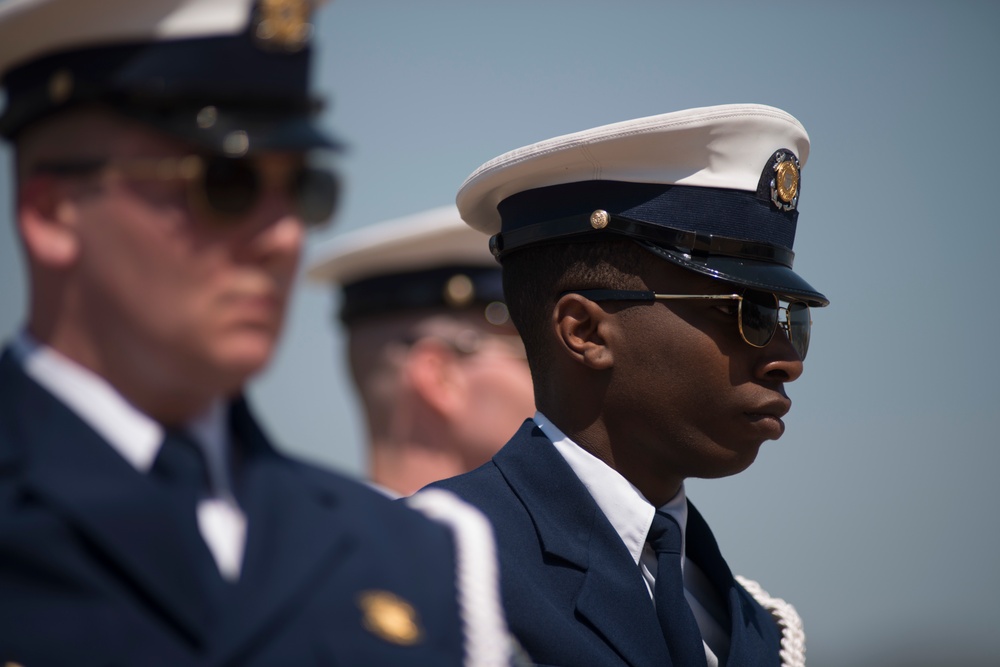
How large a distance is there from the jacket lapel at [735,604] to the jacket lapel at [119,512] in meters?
2.03

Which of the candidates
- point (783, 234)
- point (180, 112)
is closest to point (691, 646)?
point (783, 234)

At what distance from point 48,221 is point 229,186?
11.4 inches

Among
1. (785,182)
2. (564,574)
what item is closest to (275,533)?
(564,574)

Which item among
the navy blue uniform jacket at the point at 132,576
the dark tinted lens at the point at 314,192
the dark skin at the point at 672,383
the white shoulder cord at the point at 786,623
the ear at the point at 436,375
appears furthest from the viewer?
the ear at the point at 436,375

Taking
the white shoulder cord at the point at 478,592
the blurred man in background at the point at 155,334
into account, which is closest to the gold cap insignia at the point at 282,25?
the blurred man in background at the point at 155,334

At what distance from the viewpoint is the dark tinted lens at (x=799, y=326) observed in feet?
→ 11.7

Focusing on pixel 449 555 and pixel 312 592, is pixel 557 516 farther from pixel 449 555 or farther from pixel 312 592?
pixel 312 592

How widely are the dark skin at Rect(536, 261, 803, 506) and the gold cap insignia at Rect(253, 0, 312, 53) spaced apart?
165 cm

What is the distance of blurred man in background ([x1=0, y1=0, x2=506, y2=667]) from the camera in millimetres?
1873

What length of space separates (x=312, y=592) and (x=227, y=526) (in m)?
0.17

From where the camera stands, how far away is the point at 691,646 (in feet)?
11.0

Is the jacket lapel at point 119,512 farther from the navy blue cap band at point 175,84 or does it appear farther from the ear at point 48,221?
the navy blue cap band at point 175,84

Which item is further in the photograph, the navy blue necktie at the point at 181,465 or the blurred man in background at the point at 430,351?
the blurred man in background at the point at 430,351

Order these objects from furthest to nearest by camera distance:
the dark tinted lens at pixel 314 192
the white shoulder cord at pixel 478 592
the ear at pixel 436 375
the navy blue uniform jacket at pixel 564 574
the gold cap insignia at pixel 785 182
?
the ear at pixel 436 375 < the gold cap insignia at pixel 785 182 < the navy blue uniform jacket at pixel 564 574 < the white shoulder cord at pixel 478 592 < the dark tinted lens at pixel 314 192
